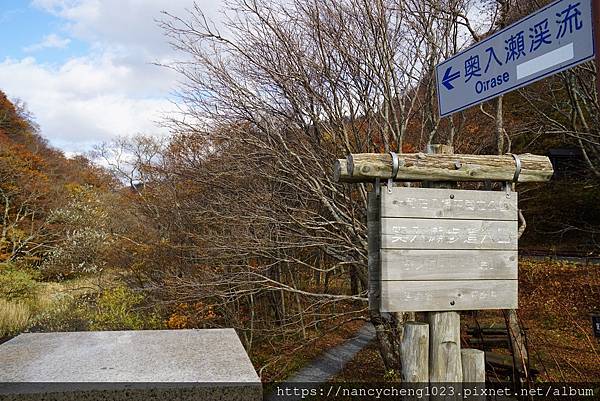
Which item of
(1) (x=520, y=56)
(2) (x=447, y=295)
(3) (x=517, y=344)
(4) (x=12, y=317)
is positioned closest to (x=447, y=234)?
(2) (x=447, y=295)

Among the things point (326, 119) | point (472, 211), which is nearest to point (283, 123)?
point (326, 119)

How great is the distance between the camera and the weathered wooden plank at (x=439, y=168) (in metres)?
2.42

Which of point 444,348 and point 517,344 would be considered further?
point 517,344

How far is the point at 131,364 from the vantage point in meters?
2.08

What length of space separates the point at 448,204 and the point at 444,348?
0.72m

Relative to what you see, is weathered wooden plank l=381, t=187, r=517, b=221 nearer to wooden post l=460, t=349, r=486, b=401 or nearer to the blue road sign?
the blue road sign

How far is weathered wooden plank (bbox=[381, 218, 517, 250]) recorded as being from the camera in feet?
7.73

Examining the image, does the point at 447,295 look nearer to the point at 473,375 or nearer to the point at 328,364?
the point at 473,375

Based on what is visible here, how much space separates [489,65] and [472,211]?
71 cm

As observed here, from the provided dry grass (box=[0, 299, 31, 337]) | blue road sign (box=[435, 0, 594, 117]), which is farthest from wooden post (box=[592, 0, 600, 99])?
dry grass (box=[0, 299, 31, 337])

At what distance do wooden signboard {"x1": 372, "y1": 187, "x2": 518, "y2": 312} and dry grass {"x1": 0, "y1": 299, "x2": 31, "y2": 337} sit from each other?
9.54 meters

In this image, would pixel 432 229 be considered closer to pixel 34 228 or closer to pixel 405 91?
pixel 405 91

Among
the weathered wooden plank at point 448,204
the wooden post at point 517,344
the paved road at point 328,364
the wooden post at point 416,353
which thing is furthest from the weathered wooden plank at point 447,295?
the paved road at point 328,364

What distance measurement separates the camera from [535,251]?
55.4 feet
